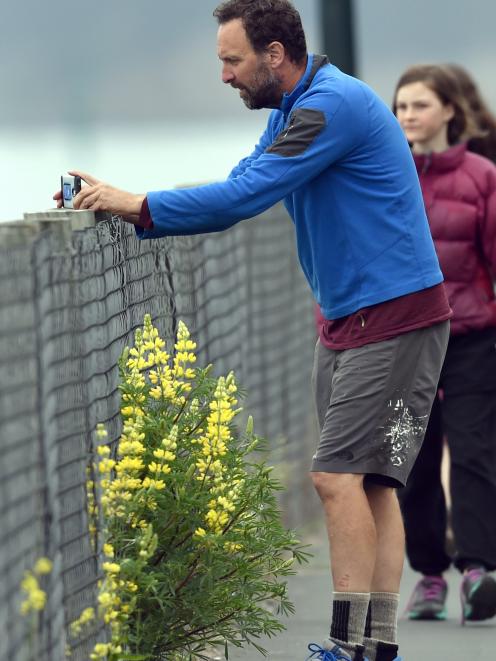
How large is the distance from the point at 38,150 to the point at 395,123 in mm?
22317

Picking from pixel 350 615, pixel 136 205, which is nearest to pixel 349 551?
pixel 350 615

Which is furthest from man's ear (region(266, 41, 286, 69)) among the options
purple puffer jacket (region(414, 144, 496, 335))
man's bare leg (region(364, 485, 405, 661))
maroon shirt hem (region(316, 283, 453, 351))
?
purple puffer jacket (region(414, 144, 496, 335))

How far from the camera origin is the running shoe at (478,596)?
241 inches

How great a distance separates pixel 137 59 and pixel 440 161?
18.6 metres

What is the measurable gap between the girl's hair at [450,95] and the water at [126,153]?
18.8 metres

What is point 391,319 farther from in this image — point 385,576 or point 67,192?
point 67,192

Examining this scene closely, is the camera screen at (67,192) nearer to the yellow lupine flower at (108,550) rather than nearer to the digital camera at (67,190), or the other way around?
the digital camera at (67,190)

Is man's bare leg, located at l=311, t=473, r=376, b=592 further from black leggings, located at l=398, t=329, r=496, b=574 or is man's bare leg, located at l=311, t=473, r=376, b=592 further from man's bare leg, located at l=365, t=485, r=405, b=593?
black leggings, located at l=398, t=329, r=496, b=574

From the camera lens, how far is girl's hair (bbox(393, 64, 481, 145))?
659cm

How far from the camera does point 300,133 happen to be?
4.62m

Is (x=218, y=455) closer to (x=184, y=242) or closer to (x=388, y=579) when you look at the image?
(x=388, y=579)

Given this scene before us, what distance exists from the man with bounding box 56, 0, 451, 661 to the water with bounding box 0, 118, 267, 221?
20.6 m

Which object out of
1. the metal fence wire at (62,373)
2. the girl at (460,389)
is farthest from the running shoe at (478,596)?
the metal fence wire at (62,373)

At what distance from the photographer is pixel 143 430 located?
4488 millimetres
